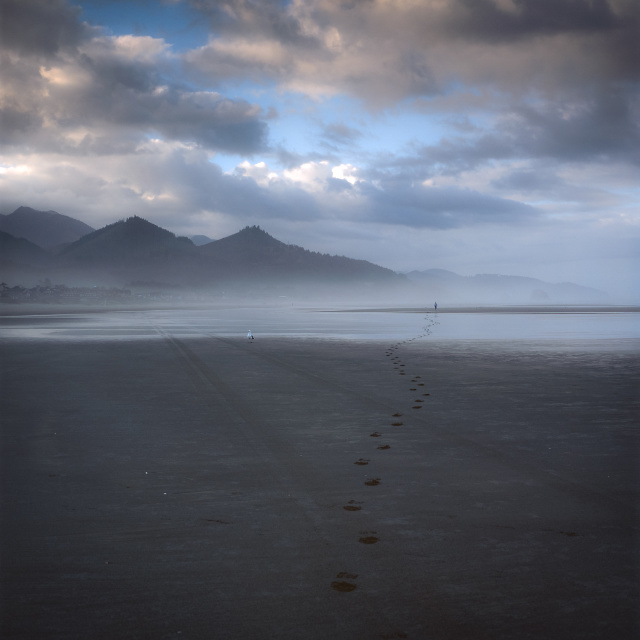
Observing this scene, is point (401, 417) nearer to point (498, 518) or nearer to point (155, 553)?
point (498, 518)

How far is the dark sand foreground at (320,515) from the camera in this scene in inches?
165

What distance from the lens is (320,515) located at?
601 cm

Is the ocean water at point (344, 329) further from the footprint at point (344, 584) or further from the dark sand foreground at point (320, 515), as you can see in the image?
the footprint at point (344, 584)

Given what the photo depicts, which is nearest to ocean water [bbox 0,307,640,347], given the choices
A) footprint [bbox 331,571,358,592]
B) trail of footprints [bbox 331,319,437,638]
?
trail of footprints [bbox 331,319,437,638]

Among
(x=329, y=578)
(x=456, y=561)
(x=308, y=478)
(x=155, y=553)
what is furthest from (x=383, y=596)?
(x=308, y=478)

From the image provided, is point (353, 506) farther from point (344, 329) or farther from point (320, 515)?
point (344, 329)

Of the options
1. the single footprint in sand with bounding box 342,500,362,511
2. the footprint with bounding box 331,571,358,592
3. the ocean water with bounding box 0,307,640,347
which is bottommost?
the footprint with bounding box 331,571,358,592

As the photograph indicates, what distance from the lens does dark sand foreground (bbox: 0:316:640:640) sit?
4.18 meters

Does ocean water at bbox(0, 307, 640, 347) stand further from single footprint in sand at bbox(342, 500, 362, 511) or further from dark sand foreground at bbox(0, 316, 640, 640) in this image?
single footprint in sand at bbox(342, 500, 362, 511)

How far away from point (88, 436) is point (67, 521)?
3.95 m

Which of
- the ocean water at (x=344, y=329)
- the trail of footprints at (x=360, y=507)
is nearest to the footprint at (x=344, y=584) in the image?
the trail of footprints at (x=360, y=507)

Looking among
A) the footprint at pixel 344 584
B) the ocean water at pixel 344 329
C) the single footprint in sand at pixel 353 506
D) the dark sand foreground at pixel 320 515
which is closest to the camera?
the dark sand foreground at pixel 320 515

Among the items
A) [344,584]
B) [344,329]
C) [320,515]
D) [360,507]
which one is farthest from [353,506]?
[344,329]

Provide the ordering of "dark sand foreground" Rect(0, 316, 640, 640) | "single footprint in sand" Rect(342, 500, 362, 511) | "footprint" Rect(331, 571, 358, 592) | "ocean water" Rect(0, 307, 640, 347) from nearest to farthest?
"dark sand foreground" Rect(0, 316, 640, 640) < "footprint" Rect(331, 571, 358, 592) < "single footprint in sand" Rect(342, 500, 362, 511) < "ocean water" Rect(0, 307, 640, 347)
